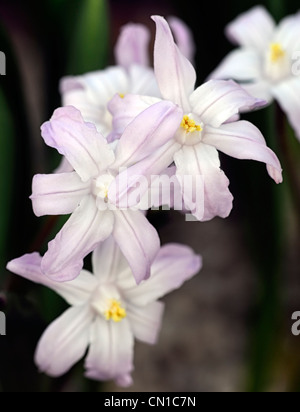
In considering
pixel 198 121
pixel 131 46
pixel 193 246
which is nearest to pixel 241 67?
pixel 131 46

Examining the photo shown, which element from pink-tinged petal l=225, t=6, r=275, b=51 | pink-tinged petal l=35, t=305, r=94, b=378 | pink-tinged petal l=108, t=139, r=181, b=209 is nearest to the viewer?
pink-tinged petal l=108, t=139, r=181, b=209

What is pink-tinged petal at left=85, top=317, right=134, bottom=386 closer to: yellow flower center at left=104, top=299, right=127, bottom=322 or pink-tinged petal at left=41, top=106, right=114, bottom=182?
yellow flower center at left=104, top=299, right=127, bottom=322

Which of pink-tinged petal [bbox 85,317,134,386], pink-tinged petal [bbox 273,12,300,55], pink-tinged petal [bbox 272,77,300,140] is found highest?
pink-tinged petal [bbox 273,12,300,55]

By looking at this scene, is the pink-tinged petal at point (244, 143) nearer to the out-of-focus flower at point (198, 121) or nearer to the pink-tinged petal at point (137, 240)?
the out-of-focus flower at point (198, 121)

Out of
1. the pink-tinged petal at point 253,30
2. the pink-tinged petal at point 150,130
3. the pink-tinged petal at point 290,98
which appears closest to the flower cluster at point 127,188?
the pink-tinged petal at point 150,130

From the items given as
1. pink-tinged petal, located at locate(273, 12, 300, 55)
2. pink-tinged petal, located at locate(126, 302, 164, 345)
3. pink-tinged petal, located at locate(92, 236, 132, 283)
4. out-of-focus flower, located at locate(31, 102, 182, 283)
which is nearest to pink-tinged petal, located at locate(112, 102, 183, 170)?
out-of-focus flower, located at locate(31, 102, 182, 283)

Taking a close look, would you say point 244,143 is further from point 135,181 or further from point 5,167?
point 5,167
